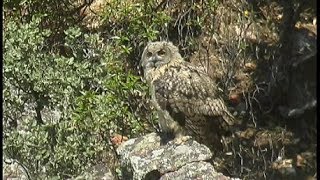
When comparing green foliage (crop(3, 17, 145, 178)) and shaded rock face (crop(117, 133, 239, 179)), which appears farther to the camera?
green foliage (crop(3, 17, 145, 178))

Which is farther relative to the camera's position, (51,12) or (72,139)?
(51,12)

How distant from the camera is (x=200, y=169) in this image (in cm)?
500

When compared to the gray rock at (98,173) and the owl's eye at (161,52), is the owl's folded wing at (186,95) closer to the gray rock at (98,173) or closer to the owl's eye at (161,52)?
the owl's eye at (161,52)

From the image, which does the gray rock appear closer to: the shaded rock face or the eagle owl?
the shaded rock face

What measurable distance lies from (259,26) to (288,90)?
0.61 metres

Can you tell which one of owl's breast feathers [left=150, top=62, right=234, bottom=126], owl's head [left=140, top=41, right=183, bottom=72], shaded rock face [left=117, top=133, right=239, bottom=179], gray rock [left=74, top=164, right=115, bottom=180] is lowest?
gray rock [left=74, top=164, right=115, bottom=180]

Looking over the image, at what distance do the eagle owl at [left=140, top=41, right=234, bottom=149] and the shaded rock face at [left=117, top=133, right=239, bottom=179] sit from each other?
35 cm

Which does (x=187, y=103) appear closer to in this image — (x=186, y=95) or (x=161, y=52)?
(x=186, y=95)

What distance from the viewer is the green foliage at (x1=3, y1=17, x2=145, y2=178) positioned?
5.64 meters

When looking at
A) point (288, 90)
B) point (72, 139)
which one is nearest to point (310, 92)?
point (288, 90)

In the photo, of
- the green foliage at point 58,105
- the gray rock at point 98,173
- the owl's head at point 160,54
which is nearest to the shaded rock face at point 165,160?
the gray rock at point 98,173

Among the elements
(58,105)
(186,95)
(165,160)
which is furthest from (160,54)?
(165,160)

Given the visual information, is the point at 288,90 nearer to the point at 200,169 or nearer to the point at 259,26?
the point at 259,26

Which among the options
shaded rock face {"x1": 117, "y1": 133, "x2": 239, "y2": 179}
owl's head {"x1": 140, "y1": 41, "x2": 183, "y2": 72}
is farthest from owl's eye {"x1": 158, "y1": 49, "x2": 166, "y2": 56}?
shaded rock face {"x1": 117, "y1": 133, "x2": 239, "y2": 179}
